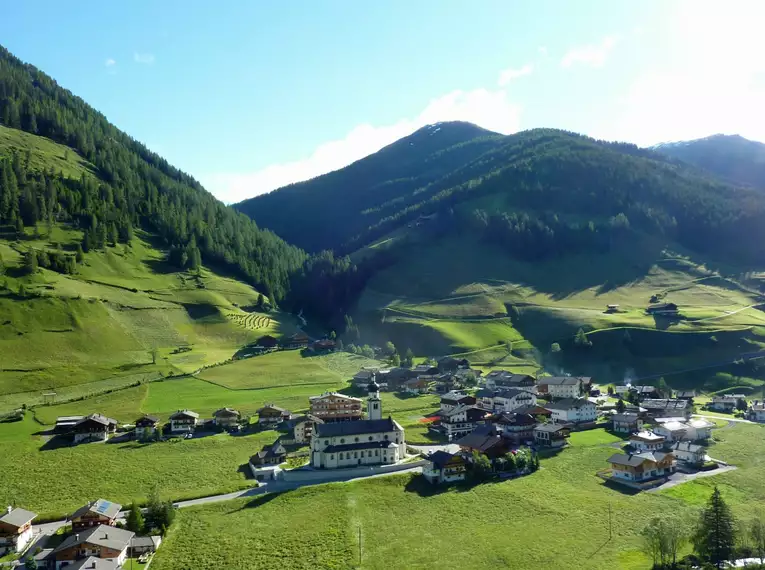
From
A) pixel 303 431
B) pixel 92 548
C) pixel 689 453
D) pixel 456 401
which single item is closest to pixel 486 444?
pixel 689 453

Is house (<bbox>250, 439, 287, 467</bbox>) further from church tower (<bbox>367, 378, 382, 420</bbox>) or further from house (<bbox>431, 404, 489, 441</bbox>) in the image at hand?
house (<bbox>431, 404, 489, 441</bbox>)

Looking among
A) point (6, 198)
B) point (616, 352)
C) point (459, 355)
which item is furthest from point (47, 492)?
point (6, 198)

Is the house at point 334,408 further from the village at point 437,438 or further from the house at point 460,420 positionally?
the house at point 460,420

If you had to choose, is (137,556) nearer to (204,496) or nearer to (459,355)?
(204,496)

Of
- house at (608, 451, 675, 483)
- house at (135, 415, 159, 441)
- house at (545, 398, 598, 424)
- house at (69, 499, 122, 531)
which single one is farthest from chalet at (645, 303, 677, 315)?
house at (69, 499, 122, 531)

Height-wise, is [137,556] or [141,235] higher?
[141,235]
